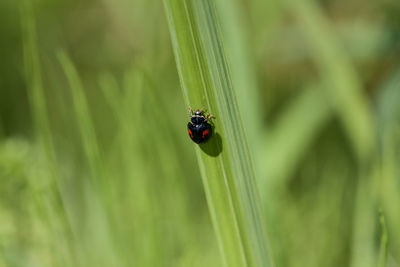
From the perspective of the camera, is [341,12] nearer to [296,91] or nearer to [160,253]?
[296,91]

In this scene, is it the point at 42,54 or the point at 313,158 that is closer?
the point at 313,158

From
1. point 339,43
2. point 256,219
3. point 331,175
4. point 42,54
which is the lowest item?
point 331,175

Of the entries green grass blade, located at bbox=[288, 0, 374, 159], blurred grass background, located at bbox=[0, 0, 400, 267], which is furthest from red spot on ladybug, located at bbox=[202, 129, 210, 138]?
green grass blade, located at bbox=[288, 0, 374, 159]

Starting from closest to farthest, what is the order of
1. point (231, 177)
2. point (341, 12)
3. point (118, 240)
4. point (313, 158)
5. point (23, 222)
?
point (231, 177) < point (118, 240) < point (23, 222) < point (313, 158) < point (341, 12)

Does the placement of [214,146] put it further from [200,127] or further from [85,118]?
[85,118]

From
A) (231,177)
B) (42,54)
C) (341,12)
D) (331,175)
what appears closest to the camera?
(231,177)

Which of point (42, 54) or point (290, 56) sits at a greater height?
point (42, 54)

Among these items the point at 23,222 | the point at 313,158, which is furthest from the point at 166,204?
the point at 313,158
